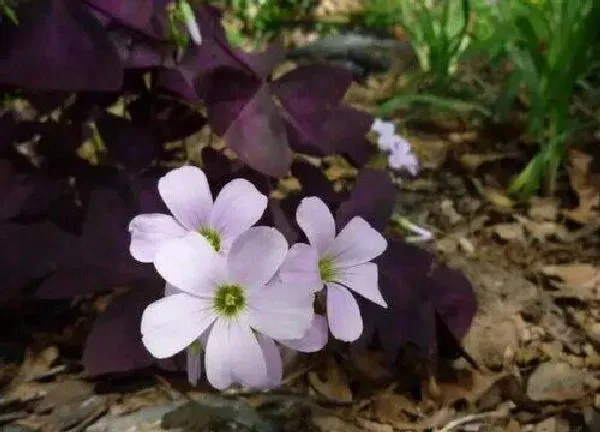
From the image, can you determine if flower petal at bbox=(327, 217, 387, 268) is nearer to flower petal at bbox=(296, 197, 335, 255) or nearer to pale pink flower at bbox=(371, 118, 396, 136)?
flower petal at bbox=(296, 197, 335, 255)

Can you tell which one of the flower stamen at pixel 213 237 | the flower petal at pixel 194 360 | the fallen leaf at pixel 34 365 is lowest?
the fallen leaf at pixel 34 365

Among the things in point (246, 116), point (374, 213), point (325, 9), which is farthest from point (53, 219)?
point (325, 9)

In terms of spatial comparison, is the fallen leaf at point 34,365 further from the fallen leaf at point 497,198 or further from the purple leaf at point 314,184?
the fallen leaf at point 497,198

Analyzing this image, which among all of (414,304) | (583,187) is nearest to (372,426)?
(414,304)

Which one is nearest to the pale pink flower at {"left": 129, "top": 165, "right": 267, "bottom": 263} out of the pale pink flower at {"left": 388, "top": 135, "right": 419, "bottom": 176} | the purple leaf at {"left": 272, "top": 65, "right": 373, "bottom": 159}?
the purple leaf at {"left": 272, "top": 65, "right": 373, "bottom": 159}

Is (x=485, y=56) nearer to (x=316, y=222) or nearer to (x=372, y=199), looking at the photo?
(x=372, y=199)

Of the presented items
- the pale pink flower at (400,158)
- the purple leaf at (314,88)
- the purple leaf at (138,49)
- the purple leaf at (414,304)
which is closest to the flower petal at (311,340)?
the purple leaf at (414,304)
